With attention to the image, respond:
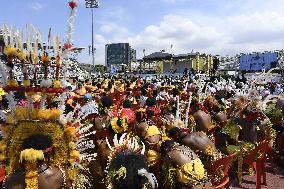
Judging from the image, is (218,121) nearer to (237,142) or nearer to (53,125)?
(237,142)

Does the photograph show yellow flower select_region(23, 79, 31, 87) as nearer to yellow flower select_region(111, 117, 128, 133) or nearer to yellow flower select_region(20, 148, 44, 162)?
yellow flower select_region(20, 148, 44, 162)

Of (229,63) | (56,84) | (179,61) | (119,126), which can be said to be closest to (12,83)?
(56,84)

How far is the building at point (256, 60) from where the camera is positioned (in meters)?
32.3

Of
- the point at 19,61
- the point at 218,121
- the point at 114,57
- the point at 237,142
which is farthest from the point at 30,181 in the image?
the point at 114,57

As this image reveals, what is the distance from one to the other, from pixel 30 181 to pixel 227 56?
43374 millimetres

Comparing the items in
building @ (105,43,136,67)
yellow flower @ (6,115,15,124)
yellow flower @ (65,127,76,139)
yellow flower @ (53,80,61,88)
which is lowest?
yellow flower @ (65,127,76,139)

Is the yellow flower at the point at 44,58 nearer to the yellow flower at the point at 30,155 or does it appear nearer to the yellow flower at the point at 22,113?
the yellow flower at the point at 22,113

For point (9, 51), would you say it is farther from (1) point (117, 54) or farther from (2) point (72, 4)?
(1) point (117, 54)

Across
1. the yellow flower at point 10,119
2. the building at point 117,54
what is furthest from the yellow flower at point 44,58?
the building at point 117,54

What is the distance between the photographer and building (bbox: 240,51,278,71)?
32.3 metres

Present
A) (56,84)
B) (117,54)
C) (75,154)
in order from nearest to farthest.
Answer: (56,84) < (75,154) < (117,54)

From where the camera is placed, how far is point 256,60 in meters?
33.9

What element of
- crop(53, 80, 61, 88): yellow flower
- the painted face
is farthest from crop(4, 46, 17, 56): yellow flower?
the painted face

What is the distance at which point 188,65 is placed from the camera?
44812mm
